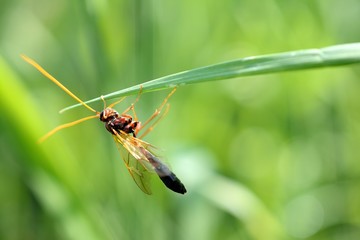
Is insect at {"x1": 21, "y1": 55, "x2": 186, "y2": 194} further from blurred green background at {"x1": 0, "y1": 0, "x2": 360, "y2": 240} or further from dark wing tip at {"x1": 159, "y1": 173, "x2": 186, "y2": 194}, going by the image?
blurred green background at {"x1": 0, "y1": 0, "x2": 360, "y2": 240}

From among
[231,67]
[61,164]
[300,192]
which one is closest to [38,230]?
[61,164]

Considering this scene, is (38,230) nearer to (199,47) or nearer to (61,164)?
(61,164)

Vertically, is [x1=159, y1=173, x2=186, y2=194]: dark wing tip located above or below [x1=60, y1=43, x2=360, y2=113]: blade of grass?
above

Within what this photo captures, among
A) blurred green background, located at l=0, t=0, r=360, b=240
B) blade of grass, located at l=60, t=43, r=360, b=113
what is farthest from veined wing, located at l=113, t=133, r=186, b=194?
blade of grass, located at l=60, t=43, r=360, b=113

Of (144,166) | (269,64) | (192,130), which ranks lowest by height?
(269,64)

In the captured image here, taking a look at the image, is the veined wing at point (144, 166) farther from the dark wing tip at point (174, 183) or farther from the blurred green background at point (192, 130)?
the blurred green background at point (192, 130)

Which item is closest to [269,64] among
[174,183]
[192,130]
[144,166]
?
[174,183]

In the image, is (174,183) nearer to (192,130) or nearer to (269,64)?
(269,64)
